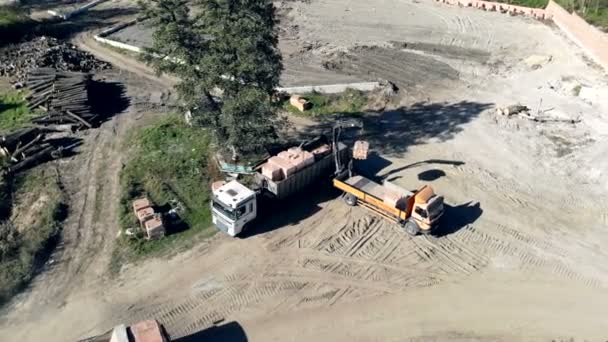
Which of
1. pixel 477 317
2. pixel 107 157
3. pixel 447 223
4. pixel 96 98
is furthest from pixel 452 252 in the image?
pixel 96 98

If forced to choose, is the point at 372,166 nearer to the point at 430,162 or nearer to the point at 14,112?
the point at 430,162

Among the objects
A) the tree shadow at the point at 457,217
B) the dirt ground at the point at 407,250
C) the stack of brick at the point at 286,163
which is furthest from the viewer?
the stack of brick at the point at 286,163

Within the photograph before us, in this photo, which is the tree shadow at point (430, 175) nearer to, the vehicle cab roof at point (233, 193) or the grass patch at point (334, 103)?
the grass patch at point (334, 103)

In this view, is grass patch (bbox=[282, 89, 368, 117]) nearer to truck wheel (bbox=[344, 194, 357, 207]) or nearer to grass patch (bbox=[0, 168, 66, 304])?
truck wheel (bbox=[344, 194, 357, 207])

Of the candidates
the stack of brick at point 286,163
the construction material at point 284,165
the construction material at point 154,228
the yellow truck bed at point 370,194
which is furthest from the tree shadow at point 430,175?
the construction material at point 154,228

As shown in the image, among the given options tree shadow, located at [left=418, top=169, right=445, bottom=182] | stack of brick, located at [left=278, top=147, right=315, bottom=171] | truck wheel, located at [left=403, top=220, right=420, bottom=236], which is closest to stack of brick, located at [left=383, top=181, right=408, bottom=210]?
truck wheel, located at [left=403, top=220, right=420, bottom=236]

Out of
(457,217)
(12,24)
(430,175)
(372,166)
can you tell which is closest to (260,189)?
(372,166)

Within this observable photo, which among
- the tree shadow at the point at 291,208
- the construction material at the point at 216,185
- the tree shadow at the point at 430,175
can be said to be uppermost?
the construction material at the point at 216,185
